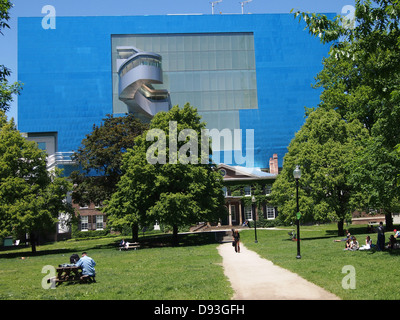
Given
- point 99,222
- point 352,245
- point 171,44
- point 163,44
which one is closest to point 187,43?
point 171,44

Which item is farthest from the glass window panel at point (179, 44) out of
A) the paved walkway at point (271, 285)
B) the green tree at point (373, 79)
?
the paved walkway at point (271, 285)

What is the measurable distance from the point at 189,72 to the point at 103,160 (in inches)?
1613

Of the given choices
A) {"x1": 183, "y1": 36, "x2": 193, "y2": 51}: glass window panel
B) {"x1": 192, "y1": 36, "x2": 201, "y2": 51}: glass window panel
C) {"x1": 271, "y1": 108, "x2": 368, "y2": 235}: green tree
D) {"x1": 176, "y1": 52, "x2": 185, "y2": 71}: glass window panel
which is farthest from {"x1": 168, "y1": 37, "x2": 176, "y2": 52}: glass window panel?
{"x1": 271, "y1": 108, "x2": 368, "y2": 235}: green tree

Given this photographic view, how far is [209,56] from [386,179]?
2523 inches

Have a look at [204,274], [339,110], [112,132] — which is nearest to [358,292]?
[204,274]

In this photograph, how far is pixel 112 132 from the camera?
44.0 metres

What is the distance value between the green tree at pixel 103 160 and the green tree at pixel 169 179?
4.55 m

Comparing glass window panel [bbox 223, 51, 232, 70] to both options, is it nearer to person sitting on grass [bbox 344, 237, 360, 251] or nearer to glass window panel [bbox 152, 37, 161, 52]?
glass window panel [bbox 152, 37, 161, 52]

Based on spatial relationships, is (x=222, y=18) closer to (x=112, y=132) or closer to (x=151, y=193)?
(x=112, y=132)

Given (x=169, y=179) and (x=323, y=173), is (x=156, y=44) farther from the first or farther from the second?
(x=323, y=173)

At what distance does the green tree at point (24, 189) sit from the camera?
104 ft

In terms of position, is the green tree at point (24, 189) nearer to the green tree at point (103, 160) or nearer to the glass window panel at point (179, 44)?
the green tree at point (103, 160)

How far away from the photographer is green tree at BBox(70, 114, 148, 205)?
42.5m

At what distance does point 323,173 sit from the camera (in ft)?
110
